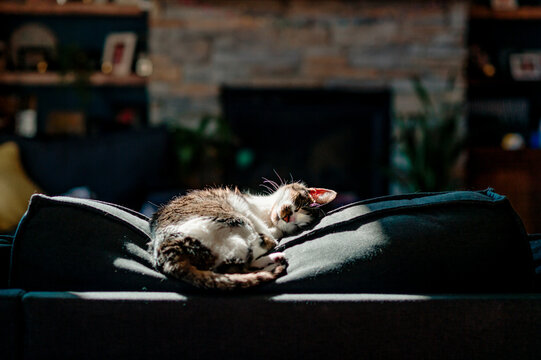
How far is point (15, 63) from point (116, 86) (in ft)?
2.59

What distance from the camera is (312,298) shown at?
737 millimetres

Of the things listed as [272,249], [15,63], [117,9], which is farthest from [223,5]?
[272,249]

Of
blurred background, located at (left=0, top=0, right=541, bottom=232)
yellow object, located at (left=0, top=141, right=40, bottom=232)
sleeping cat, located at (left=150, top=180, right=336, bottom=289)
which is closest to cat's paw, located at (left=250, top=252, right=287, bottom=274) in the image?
sleeping cat, located at (left=150, top=180, right=336, bottom=289)

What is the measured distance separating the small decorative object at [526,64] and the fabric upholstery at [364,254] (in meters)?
3.43

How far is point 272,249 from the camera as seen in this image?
0.98m

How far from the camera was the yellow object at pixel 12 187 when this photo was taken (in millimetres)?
2043

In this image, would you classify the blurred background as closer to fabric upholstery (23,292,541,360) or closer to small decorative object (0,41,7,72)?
small decorative object (0,41,7,72)

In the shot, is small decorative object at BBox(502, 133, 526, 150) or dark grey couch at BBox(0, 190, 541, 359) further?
small decorative object at BBox(502, 133, 526, 150)

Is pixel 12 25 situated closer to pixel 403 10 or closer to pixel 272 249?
pixel 403 10

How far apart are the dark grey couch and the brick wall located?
9.46ft

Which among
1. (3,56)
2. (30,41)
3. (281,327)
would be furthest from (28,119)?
(281,327)

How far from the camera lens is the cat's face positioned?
1235 mm

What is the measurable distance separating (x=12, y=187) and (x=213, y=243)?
5.25 ft

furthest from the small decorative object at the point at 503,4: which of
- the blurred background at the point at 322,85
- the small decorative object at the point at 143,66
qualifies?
the small decorative object at the point at 143,66
